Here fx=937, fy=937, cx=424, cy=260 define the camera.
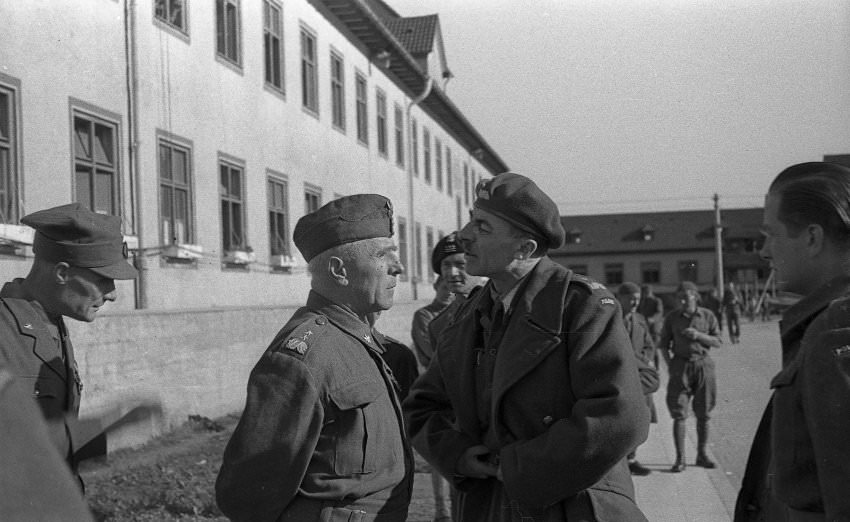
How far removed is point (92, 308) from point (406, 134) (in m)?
25.0

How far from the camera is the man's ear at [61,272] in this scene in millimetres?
3359

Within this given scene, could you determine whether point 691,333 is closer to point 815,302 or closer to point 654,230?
point 815,302

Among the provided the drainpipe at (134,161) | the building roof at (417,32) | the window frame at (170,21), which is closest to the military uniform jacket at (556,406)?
the drainpipe at (134,161)

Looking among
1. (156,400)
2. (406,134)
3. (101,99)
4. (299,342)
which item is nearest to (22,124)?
(101,99)

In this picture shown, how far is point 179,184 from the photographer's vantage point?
13164mm

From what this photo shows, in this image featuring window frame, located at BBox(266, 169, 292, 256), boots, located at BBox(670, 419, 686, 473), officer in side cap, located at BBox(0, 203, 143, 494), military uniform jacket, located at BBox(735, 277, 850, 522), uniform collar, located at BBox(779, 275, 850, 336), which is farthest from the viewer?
window frame, located at BBox(266, 169, 292, 256)

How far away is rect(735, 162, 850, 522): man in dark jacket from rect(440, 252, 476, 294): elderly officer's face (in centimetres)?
409

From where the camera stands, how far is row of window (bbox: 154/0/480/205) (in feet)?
47.9

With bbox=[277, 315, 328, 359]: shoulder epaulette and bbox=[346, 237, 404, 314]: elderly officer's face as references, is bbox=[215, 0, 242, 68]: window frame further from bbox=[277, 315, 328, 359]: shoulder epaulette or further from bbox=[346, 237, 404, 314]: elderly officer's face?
bbox=[277, 315, 328, 359]: shoulder epaulette

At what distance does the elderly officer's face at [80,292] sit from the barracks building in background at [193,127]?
248 inches

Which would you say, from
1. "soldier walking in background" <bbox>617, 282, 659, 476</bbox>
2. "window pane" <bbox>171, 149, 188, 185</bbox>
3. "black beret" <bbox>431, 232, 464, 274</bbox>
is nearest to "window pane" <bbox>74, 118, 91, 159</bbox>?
"window pane" <bbox>171, 149, 188, 185</bbox>

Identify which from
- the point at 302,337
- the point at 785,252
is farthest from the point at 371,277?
the point at 785,252

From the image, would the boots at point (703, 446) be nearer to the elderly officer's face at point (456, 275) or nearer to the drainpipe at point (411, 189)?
the elderly officer's face at point (456, 275)

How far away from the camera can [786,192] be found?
2424mm
